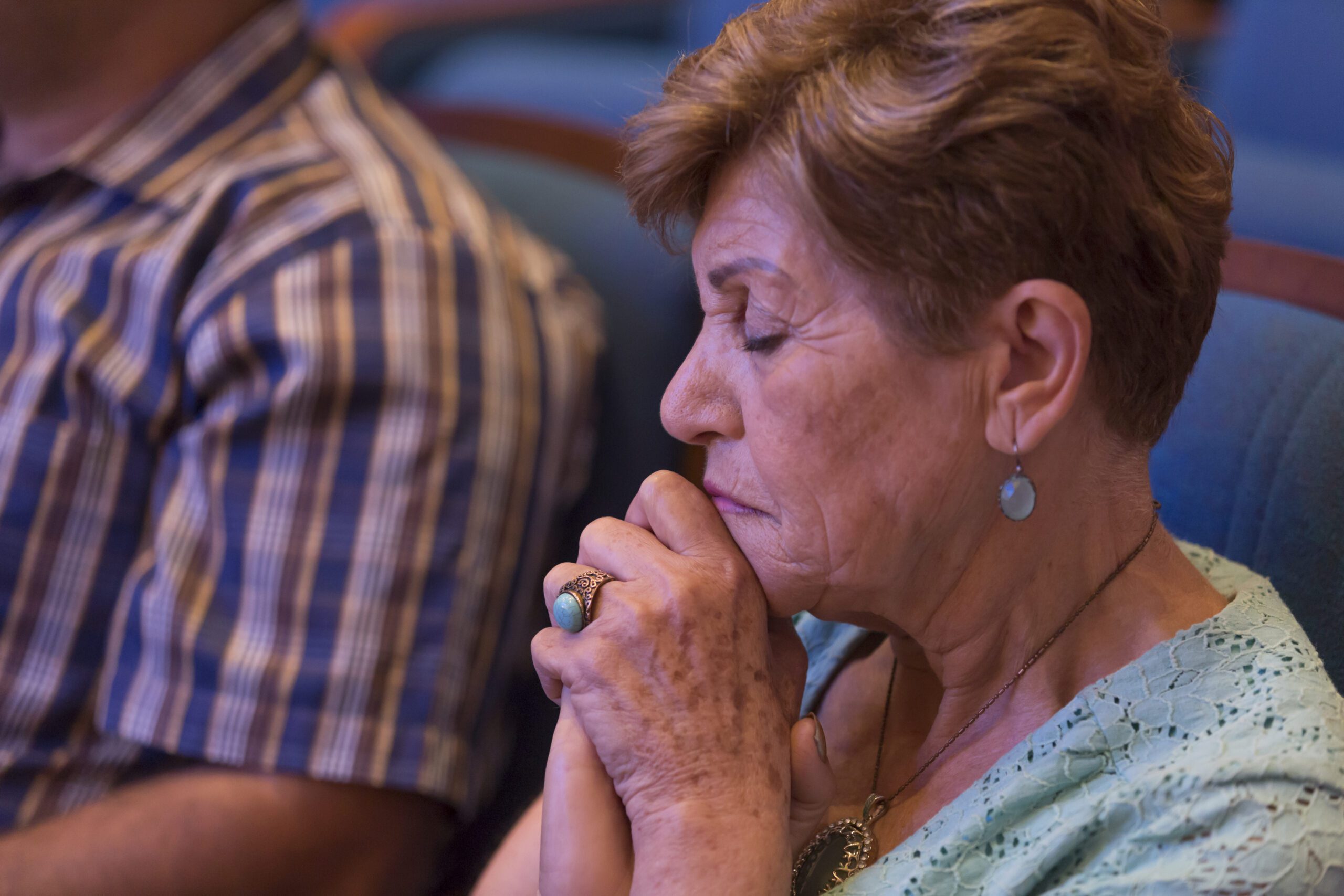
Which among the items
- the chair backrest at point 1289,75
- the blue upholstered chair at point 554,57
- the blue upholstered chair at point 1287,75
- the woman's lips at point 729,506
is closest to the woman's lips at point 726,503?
the woman's lips at point 729,506

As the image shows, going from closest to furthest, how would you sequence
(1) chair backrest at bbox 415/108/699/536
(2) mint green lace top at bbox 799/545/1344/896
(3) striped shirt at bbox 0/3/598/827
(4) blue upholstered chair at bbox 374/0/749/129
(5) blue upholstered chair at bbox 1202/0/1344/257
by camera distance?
1. (2) mint green lace top at bbox 799/545/1344/896
2. (3) striped shirt at bbox 0/3/598/827
3. (1) chair backrest at bbox 415/108/699/536
4. (4) blue upholstered chair at bbox 374/0/749/129
5. (5) blue upholstered chair at bbox 1202/0/1344/257

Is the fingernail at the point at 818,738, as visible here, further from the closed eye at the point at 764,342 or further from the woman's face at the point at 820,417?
the closed eye at the point at 764,342

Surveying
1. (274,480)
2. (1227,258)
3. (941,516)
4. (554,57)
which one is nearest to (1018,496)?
(941,516)

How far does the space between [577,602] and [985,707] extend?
31 centimetres

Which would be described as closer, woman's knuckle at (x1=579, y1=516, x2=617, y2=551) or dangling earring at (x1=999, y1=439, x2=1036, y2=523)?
dangling earring at (x1=999, y1=439, x2=1036, y2=523)

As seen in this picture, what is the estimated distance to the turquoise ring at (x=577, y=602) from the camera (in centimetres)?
90

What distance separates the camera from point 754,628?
89 cm

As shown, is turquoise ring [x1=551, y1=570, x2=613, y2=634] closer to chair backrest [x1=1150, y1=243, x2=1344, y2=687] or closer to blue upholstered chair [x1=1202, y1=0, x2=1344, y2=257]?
chair backrest [x1=1150, y1=243, x2=1344, y2=687]

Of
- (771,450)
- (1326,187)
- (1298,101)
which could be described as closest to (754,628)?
(771,450)

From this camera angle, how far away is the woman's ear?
751 millimetres

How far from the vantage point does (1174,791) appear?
0.73 metres

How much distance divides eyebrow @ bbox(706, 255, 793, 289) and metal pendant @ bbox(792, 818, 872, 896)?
42cm

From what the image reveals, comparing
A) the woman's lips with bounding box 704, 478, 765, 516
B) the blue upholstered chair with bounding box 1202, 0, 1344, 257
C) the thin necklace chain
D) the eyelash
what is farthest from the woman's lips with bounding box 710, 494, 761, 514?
the blue upholstered chair with bounding box 1202, 0, 1344, 257

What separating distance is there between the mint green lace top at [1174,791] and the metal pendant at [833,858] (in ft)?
0.11
